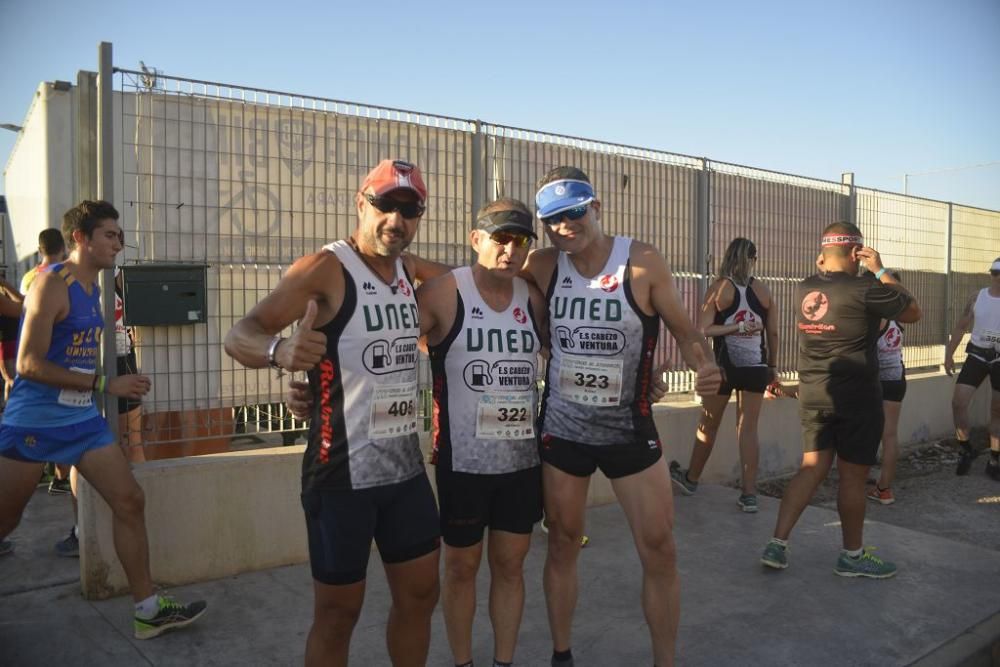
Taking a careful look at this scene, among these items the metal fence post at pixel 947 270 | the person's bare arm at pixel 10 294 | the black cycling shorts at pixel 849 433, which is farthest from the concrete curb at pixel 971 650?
the metal fence post at pixel 947 270

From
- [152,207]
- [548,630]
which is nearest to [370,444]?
[548,630]

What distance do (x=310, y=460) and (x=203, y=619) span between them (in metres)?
1.88

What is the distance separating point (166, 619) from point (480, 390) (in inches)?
82.0

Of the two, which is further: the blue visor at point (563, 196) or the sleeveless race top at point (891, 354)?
the sleeveless race top at point (891, 354)

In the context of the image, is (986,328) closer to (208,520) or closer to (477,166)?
(477,166)

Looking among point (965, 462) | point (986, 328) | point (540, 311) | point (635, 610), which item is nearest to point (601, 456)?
point (540, 311)

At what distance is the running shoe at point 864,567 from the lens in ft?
15.8

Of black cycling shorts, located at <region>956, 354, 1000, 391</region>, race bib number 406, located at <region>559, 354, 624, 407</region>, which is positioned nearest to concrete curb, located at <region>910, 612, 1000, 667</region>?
race bib number 406, located at <region>559, 354, 624, 407</region>

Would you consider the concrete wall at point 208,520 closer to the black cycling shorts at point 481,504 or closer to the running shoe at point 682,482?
the black cycling shorts at point 481,504

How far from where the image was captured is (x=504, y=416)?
3.24 meters

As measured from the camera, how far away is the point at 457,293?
3262 mm

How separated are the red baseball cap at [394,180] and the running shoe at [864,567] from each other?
363cm

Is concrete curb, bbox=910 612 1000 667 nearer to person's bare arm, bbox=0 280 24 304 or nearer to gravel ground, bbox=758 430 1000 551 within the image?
gravel ground, bbox=758 430 1000 551

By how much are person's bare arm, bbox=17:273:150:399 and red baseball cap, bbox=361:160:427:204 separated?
71.8 inches
